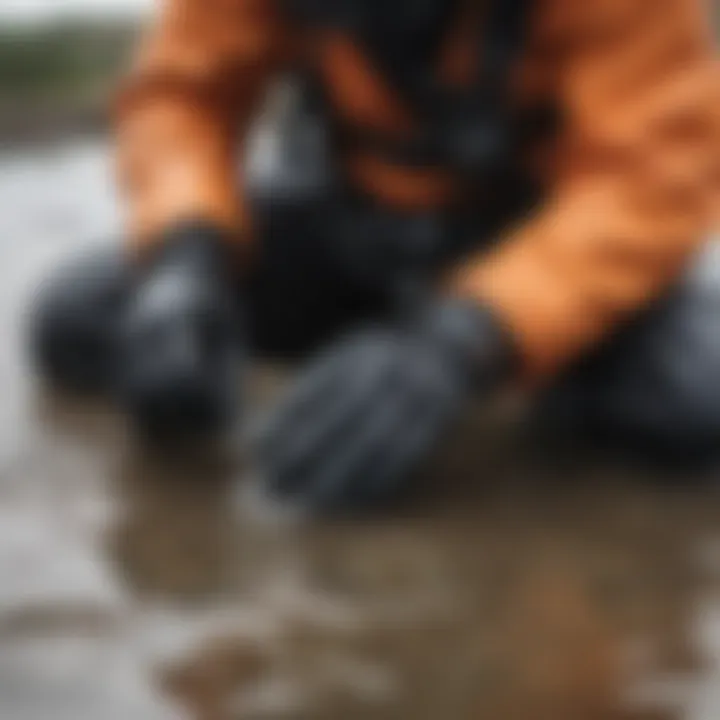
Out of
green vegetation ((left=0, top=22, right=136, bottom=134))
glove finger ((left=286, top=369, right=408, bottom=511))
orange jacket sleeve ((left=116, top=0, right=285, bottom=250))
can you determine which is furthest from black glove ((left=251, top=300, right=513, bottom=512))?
green vegetation ((left=0, top=22, right=136, bottom=134))

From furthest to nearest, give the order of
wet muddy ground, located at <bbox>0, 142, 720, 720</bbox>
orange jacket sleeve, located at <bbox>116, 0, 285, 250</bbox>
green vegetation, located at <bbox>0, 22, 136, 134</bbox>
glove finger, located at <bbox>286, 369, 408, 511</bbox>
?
green vegetation, located at <bbox>0, 22, 136, 134</bbox> → orange jacket sleeve, located at <bbox>116, 0, 285, 250</bbox> → glove finger, located at <bbox>286, 369, 408, 511</bbox> → wet muddy ground, located at <bbox>0, 142, 720, 720</bbox>

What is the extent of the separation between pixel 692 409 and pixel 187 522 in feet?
1.12

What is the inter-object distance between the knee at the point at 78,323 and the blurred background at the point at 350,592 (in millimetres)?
39

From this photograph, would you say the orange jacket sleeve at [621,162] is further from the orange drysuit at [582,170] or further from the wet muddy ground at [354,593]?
the wet muddy ground at [354,593]

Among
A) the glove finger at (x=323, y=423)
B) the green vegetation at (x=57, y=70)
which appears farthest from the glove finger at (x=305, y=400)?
the green vegetation at (x=57, y=70)

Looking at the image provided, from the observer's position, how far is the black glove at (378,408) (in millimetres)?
1115

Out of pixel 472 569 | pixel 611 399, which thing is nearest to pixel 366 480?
pixel 472 569

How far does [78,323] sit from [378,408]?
1.10 feet

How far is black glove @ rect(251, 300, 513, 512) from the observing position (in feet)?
3.66

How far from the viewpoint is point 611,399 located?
49.6 inches

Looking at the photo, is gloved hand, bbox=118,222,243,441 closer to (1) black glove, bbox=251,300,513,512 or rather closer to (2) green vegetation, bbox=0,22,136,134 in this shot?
(1) black glove, bbox=251,300,513,512

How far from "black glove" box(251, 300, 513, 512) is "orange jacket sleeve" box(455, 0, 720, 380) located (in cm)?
5

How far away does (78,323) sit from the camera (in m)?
1.37

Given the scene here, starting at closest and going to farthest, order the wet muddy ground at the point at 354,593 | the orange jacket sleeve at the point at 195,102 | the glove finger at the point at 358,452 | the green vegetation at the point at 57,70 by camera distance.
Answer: the wet muddy ground at the point at 354,593 → the glove finger at the point at 358,452 → the orange jacket sleeve at the point at 195,102 → the green vegetation at the point at 57,70
